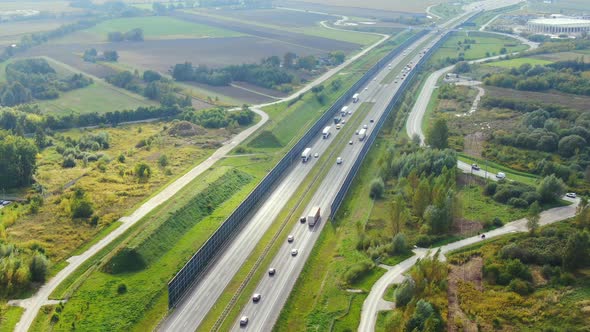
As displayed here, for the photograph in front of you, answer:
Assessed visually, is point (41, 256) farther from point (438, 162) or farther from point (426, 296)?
point (438, 162)

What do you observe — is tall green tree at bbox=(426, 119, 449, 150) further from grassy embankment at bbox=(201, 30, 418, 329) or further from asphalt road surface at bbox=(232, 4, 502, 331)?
asphalt road surface at bbox=(232, 4, 502, 331)

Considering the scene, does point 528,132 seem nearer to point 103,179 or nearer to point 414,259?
point 414,259

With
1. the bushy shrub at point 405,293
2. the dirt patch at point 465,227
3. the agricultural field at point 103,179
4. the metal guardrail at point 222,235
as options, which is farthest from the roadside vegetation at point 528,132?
the agricultural field at point 103,179

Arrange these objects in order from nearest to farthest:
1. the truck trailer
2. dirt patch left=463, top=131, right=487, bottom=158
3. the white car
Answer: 1. the white car
2. the truck trailer
3. dirt patch left=463, top=131, right=487, bottom=158

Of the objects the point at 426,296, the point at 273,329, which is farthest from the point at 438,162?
the point at 273,329

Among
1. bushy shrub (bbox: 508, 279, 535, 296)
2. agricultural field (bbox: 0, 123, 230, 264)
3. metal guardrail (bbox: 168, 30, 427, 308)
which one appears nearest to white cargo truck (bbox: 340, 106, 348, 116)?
metal guardrail (bbox: 168, 30, 427, 308)

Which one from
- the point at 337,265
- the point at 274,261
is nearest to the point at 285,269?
the point at 274,261
